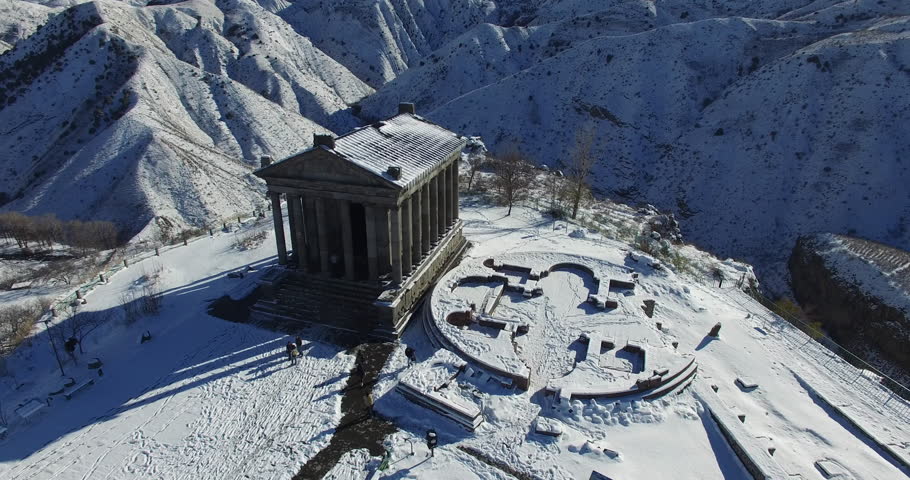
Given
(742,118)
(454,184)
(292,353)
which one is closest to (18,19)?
(454,184)

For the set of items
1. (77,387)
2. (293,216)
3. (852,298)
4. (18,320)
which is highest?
(293,216)

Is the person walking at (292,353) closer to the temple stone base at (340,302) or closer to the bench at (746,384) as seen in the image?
the temple stone base at (340,302)

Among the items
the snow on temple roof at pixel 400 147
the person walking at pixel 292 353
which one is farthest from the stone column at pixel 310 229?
the person walking at pixel 292 353

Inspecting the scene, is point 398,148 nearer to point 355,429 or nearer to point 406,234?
point 406,234

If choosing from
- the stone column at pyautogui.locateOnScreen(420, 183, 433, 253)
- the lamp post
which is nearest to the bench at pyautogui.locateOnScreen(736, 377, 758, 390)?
the lamp post

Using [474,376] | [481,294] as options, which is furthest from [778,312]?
[474,376]

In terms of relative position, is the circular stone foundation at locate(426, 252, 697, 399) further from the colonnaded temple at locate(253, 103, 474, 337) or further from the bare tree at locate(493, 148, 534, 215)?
the bare tree at locate(493, 148, 534, 215)

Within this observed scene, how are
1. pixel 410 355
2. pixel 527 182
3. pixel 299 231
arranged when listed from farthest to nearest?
pixel 527 182, pixel 299 231, pixel 410 355

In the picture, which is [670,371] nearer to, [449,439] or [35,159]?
[449,439]
